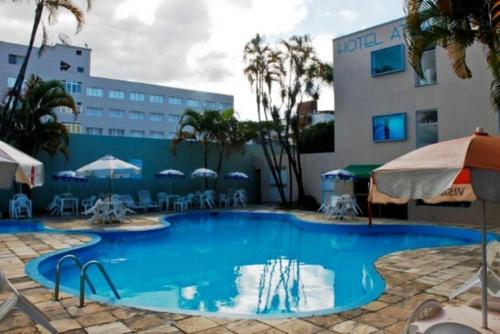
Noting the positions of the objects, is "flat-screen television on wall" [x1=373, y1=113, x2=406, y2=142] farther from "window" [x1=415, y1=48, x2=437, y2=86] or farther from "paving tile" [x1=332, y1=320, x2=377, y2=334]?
"paving tile" [x1=332, y1=320, x2=377, y2=334]

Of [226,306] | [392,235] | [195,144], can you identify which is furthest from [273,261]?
[195,144]

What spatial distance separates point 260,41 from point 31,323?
55.7ft

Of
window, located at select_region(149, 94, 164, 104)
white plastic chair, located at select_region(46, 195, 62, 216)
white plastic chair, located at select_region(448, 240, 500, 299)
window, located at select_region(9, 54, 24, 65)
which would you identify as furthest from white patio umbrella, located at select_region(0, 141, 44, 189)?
window, located at select_region(149, 94, 164, 104)

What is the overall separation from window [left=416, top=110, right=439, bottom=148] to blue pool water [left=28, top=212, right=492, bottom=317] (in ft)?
13.1

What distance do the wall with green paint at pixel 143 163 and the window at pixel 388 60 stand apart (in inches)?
367

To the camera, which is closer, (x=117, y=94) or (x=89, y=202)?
(x=89, y=202)

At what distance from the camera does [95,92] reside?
57.6 metres

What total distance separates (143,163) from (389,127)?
12.0 metres

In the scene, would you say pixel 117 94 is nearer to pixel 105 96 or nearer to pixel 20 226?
pixel 105 96

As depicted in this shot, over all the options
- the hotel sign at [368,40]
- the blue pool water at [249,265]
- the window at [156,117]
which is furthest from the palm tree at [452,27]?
the window at [156,117]

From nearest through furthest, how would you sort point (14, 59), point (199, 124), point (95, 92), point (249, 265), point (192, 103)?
point (249, 265), point (199, 124), point (14, 59), point (95, 92), point (192, 103)

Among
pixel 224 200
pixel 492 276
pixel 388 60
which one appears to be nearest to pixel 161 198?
pixel 224 200

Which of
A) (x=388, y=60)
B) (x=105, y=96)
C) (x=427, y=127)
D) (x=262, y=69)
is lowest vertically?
(x=427, y=127)

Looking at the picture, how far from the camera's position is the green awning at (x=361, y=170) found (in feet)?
54.5
